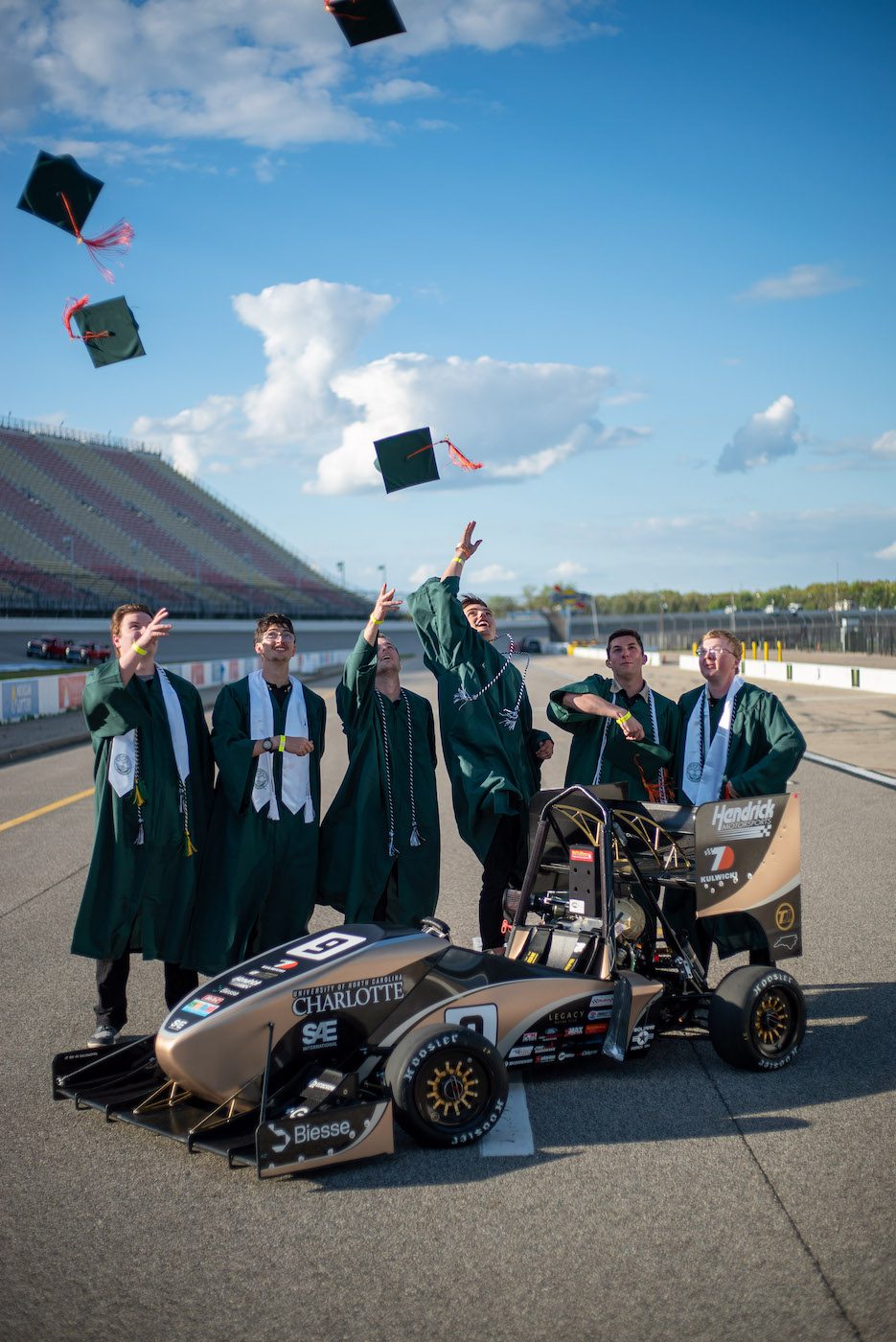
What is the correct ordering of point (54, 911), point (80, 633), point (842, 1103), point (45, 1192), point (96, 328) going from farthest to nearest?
point (80, 633) < point (54, 911) < point (96, 328) < point (842, 1103) < point (45, 1192)

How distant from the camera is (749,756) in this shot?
5645mm

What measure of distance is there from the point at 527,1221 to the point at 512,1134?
67cm

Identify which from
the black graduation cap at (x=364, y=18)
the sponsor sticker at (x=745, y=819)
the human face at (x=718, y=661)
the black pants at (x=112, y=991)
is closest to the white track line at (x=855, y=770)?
the human face at (x=718, y=661)

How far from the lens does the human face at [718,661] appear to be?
18.4 ft

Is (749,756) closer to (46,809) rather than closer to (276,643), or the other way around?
(276,643)

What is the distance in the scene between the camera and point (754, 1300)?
9.86 ft

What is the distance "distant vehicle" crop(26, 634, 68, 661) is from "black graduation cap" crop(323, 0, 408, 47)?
161 ft

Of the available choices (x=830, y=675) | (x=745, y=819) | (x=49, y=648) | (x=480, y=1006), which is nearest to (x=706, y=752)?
(x=745, y=819)

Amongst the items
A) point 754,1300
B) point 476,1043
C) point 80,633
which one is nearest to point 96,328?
point 476,1043

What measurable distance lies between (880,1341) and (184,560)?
76769mm

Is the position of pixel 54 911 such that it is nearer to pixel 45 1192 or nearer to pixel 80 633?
pixel 45 1192

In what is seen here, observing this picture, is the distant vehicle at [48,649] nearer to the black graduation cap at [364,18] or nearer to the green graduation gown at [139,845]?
the black graduation cap at [364,18]

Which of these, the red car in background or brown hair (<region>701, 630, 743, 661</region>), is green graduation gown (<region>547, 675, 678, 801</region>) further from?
the red car in background

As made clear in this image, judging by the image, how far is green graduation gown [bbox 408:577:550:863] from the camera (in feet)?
19.2
